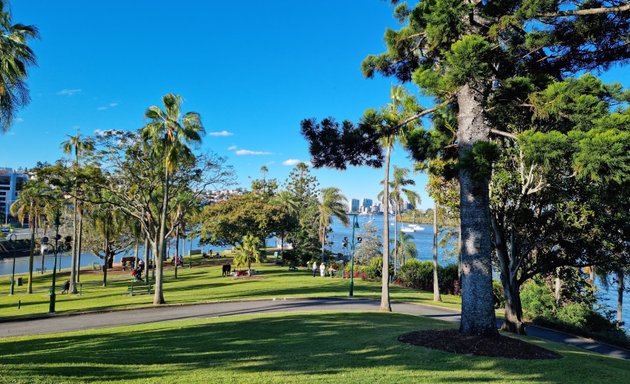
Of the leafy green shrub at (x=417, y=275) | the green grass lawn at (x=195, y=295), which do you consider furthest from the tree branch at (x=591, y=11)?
the leafy green shrub at (x=417, y=275)

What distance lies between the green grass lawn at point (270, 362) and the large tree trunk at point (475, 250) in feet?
5.23

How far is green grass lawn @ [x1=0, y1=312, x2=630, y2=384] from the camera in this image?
6703 mm

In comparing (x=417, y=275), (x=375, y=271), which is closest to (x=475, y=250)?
(x=417, y=275)

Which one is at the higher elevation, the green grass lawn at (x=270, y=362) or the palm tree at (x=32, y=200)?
the palm tree at (x=32, y=200)

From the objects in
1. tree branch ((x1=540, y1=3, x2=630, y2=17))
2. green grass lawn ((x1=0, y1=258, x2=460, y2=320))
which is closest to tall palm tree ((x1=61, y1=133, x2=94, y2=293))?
green grass lawn ((x1=0, y1=258, x2=460, y2=320))

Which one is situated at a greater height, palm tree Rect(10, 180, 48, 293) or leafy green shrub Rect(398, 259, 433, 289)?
palm tree Rect(10, 180, 48, 293)

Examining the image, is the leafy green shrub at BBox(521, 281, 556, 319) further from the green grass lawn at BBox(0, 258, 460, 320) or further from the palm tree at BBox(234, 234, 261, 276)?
the palm tree at BBox(234, 234, 261, 276)

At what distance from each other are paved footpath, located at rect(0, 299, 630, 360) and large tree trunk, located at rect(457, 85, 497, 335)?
814cm

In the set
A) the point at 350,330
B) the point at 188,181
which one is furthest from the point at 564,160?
the point at 188,181

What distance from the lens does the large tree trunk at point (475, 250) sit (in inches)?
387

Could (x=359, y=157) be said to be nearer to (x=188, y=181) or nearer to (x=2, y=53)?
(x=2, y=53)

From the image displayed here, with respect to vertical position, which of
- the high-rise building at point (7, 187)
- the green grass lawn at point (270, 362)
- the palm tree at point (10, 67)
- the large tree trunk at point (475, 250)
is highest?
the high-rise building at point (7, 187)

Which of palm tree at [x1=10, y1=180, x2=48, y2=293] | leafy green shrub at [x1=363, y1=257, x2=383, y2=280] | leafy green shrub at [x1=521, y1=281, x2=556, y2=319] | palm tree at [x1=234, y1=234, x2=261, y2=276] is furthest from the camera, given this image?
leafy green shrub at [x1=363, y1=257, x2=383, y2=280]

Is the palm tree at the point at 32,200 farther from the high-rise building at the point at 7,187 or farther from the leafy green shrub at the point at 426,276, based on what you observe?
the high-rise building at the point at 7,187
